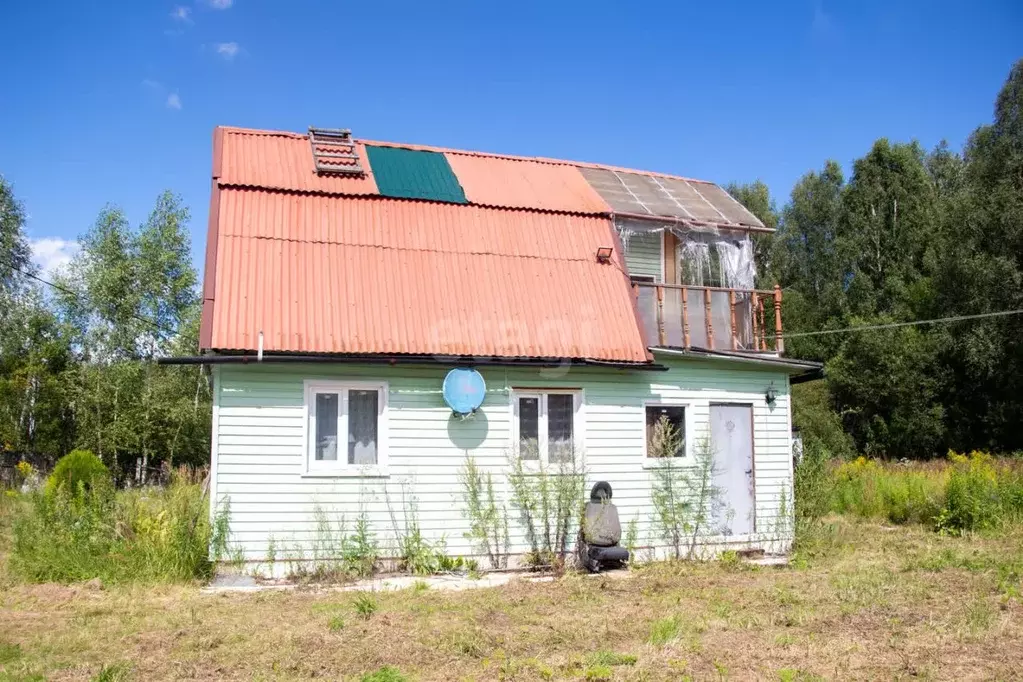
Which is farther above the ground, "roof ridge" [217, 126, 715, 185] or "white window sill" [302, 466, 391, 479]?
"roof ridge" [217, 126, 715, 185]

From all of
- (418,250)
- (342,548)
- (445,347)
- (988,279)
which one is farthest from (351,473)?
(988,279)

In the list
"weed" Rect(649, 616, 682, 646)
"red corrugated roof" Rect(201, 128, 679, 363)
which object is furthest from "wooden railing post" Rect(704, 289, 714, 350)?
"weed" Rect(649, 616, 682, 646)

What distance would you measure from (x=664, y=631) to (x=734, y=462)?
590cm

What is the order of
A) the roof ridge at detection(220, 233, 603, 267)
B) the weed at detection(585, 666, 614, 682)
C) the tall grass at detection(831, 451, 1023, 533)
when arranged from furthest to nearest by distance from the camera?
1. the tall grass at detection(831, 451, 1023, 533)
2. the roof ridge at detection(220, 233, 603, 267)
3. the weed at detection(585, 666, 614, 682)

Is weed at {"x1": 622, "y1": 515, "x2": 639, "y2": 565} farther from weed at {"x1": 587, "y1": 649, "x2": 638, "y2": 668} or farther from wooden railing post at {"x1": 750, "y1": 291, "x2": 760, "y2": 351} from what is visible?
weed at {"x1": 587, "y1": 649, "x2": 638, "y2": 668}

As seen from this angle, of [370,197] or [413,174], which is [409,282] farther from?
[413,174]

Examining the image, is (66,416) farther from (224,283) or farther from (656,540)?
(656,540)

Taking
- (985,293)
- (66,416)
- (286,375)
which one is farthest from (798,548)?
(66,416)

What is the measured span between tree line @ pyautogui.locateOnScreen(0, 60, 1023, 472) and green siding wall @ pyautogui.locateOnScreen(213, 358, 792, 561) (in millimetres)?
13718

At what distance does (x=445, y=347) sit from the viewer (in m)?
11.6

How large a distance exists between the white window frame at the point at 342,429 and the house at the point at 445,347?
0.09ft

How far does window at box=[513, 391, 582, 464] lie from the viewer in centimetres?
1201

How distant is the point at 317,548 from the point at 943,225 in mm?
30832

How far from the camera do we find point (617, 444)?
1225 centimetres
